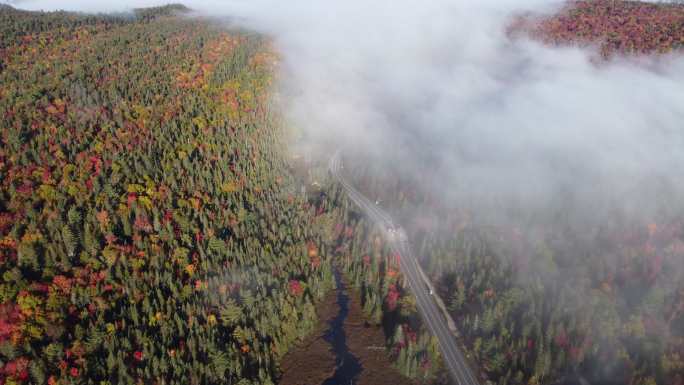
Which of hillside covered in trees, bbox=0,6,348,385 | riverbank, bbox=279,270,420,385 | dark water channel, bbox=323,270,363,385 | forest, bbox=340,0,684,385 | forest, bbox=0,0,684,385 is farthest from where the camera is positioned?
forest, bbox=340,0,684,385

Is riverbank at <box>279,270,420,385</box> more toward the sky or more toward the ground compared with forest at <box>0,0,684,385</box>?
more toward the ground

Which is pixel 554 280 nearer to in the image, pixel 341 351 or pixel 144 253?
pixel 341 351

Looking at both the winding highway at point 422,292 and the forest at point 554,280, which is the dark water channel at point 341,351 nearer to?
the forest at point 554,280

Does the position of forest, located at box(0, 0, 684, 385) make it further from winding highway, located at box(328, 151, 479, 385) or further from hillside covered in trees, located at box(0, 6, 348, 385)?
winding highway, located at box(328, 151, 479, 385)

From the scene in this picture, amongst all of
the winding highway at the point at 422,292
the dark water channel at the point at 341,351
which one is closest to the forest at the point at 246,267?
the winding highway at the point at 422,292

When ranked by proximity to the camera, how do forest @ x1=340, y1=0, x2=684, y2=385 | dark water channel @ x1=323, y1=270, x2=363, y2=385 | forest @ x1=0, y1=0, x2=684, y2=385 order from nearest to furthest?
forest @ x1=0, y1=0, x2=684, y2=385
dark water channel @ x1=323, y1=270, x2=363, y2=385
forest @ x1=340, y1=0, x2=684, y2=385

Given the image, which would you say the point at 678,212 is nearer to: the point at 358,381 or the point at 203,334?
the point at 358,381

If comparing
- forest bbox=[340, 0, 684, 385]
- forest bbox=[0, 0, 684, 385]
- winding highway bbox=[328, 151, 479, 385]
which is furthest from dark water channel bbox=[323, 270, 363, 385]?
winding highway bbox=[328, 151, 479, 385]

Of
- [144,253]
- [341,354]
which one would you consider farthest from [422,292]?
[144,253]
